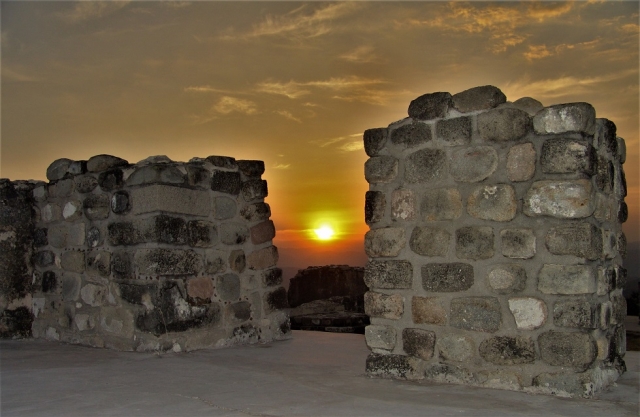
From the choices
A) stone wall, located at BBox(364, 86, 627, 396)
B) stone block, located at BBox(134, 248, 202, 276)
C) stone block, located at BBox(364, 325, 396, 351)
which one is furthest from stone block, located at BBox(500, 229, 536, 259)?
stone block, located at BBox(134, 248, 202, 276)

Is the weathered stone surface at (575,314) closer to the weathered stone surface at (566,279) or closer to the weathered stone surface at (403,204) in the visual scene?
the weathered stone surface at (566,279)

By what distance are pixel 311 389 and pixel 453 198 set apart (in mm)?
1409

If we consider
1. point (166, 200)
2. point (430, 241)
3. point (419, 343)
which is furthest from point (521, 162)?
point (166, 200)

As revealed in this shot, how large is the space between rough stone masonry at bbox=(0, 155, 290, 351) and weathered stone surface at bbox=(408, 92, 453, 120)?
7.39 feet

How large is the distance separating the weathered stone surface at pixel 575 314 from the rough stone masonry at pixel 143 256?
3050 millimetres

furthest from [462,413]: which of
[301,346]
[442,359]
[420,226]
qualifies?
[301,346]

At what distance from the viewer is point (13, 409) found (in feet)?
10.7

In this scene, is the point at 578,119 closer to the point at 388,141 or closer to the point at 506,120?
the point at 506,120

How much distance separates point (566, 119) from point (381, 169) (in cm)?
118

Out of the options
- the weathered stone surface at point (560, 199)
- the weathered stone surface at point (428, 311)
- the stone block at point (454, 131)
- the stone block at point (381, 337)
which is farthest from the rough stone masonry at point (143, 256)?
the weathered stone surface at point (560, 199)

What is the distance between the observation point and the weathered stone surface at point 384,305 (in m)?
4.08

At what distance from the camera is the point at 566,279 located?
11.5ft

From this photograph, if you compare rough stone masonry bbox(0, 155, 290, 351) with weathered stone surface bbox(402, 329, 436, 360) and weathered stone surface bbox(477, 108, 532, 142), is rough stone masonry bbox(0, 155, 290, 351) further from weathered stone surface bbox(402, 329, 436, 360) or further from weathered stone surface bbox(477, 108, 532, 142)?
weathered stone surface bbox(477, 108, 532, 142)

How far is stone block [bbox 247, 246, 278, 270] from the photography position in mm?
5992
